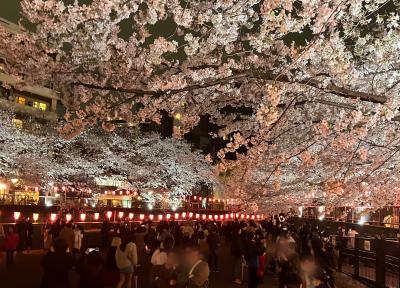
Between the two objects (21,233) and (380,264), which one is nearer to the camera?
(380,264)

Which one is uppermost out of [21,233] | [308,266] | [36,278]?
[308,266]

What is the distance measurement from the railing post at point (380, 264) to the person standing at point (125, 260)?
5913 mm

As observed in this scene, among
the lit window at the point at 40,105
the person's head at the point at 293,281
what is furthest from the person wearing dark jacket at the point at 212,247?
the lit window at the point at 40,105

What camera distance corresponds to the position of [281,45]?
10.6 meters

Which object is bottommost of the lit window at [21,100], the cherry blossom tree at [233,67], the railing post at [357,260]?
the railing post at [357,260]

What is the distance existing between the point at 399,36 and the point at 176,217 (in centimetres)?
2668

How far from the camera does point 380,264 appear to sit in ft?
38.1

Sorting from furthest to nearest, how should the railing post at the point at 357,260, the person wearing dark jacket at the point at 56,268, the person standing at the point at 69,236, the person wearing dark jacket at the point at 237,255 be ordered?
the person standing at the point at 69,236
the person wearing dark jacket at the point at 237,255
the railing post at the point at 357,260
the person wearing dark jacket at the point at 56,268

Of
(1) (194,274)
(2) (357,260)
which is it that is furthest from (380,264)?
(1) (194,274)

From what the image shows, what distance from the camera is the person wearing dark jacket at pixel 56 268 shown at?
7.11m

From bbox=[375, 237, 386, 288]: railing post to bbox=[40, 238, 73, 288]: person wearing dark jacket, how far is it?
7679mm

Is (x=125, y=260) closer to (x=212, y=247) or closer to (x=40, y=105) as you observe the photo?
(x=212, y=247)

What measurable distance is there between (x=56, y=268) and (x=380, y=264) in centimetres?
796

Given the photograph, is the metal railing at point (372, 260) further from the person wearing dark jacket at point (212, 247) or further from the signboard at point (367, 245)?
the person wearing dark jacket at point (212, 247)
